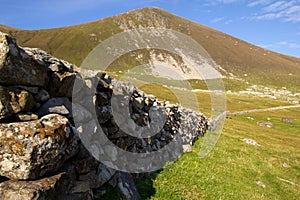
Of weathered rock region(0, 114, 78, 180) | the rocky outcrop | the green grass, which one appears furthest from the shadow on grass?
weathered rock region(0, 114, 78, 180)

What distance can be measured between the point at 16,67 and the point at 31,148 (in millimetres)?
2160

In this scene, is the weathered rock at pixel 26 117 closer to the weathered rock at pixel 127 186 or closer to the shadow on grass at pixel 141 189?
the shadow on grass at pixel 141 189

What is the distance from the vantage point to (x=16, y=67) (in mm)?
6430

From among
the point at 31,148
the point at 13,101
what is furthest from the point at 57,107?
the point at 31,148

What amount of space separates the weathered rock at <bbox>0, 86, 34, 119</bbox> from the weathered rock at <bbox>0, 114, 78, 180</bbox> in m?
0.39

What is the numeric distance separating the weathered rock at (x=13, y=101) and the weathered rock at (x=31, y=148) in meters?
0.39

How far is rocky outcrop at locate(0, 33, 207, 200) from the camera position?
5.86 meters

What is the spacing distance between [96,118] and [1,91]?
363 centimetres

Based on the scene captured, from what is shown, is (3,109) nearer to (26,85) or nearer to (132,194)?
(26,85)

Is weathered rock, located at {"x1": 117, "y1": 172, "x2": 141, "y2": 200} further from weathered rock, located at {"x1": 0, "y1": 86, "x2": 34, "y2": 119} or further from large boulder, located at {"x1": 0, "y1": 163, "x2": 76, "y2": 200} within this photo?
weathered rock, located at {"x1": 0, "y1": 86, "x2": 34, "y2": 119}

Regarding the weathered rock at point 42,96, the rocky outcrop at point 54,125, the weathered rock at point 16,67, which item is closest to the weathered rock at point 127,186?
the rocky outcrop at point 54,125

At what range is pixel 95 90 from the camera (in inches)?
377

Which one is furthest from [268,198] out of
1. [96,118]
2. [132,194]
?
[96,118]

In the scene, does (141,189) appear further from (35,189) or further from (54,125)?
(35,189)
